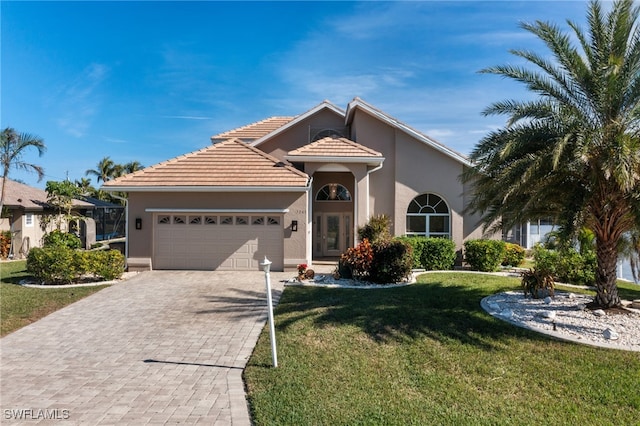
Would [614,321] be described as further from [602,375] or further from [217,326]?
[217,326]

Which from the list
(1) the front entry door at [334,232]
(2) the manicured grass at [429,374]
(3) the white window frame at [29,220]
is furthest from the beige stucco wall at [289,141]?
(3) the white window frame at [29,220]

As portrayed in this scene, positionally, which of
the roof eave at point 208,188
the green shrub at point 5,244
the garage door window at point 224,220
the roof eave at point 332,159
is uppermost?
the roof eave at point 332,159

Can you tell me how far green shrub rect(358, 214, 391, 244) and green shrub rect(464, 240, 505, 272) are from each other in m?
3.68

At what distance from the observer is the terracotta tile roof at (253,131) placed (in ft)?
74.7

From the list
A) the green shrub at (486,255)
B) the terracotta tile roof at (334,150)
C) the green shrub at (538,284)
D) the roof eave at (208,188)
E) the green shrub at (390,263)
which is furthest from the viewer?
the terracotta tile roof at (334,150)

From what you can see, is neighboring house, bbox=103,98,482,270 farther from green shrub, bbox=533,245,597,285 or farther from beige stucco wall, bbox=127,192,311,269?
green shrub, bbox=533,245,597,285

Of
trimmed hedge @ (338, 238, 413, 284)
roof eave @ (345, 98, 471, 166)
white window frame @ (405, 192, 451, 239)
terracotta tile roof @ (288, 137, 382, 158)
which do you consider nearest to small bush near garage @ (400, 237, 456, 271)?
white window frame @ (405, 192, 451, 239)

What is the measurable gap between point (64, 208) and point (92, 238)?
4.71 meters

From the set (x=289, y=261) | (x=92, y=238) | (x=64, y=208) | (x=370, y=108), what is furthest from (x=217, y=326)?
(x=92, y=238)

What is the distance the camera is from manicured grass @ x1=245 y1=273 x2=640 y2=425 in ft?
17.4

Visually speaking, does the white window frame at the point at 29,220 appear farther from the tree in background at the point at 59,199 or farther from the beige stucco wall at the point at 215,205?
the beige stucco wall at the point at 215,205

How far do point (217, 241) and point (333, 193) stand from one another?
6812mm
